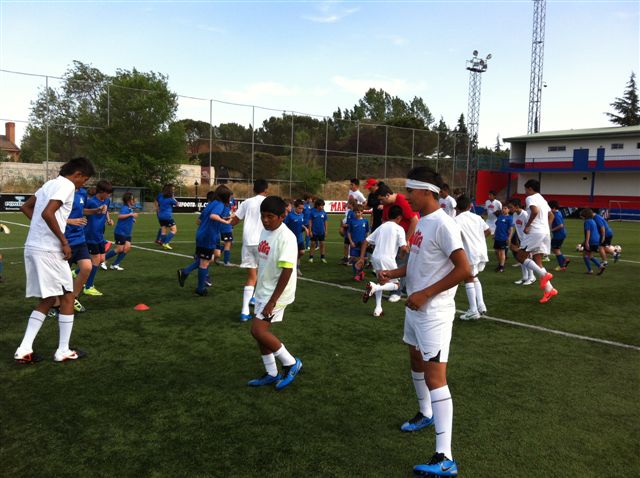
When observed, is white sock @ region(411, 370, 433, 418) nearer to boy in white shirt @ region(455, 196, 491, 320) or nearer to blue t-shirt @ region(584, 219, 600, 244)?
boy in white shirt @ region(455, 196, 491, 320)

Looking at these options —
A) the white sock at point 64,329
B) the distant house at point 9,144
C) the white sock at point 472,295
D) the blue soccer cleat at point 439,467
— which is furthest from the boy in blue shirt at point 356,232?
the distant house at point 9,144

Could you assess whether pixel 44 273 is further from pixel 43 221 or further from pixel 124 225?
pixel 124 225

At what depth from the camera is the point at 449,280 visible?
3.24 metres

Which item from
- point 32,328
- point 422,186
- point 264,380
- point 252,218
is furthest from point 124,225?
point 422,186

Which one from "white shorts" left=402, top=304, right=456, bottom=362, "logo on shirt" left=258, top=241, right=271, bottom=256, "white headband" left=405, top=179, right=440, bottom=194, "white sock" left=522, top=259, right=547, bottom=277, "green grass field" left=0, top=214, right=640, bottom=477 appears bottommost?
"green grass field" left=0, top=214, right=640, bottom=477

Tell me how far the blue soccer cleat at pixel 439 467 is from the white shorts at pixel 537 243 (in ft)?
23.2

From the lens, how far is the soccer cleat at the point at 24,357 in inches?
205

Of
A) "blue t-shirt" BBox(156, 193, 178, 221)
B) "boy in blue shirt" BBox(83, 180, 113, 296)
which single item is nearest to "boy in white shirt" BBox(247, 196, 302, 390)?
"boy in blue shirt" BBox(83, 180, 113, 296)

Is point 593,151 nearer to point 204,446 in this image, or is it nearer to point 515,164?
point 515,164

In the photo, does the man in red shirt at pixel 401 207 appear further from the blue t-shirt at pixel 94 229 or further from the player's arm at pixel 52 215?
the blue t-shirt at pixel 94 229

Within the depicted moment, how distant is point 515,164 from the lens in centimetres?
5119

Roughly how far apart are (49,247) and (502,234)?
11039 mm

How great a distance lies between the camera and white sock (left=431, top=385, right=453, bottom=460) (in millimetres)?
3322

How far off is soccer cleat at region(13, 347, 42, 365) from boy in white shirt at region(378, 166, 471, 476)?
4.11 meters
